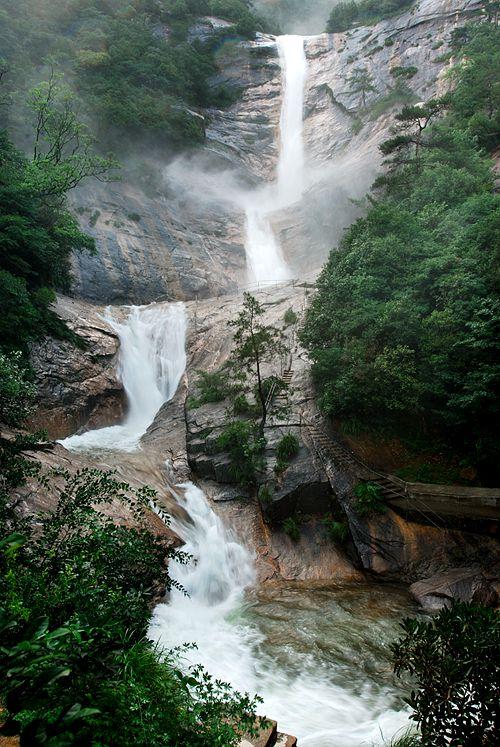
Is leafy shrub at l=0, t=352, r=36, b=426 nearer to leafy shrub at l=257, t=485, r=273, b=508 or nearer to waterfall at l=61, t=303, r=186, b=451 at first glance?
leafy shrub at l=257, t=485, r=273, b=508

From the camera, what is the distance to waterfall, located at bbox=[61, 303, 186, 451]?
57.8 ft

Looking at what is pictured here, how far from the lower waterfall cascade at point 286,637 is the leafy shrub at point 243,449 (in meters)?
1.41

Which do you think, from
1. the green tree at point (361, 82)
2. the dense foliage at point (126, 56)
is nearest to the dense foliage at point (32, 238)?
the dense foliage at point (126, 56)

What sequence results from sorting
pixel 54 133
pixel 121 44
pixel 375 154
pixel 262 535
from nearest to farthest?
pixel 262 535 → pixel 54 133 → pixel 375 154 → pixel 121 44

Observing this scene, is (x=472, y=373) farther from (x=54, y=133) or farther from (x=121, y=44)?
(x=121, y=44)

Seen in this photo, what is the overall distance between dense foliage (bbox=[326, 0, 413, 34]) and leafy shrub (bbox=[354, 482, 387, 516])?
46.9 m

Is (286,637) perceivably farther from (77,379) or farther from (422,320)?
(77,379)

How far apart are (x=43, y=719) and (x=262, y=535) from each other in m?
10.4

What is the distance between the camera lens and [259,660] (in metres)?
7.98

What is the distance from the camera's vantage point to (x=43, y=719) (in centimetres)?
279

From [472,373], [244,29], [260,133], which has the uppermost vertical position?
[244,29]

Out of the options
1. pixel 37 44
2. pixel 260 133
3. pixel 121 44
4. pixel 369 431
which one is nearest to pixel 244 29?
pixel 260 133

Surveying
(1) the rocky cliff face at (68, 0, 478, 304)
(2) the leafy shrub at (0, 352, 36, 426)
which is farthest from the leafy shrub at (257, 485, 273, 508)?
(1) the rocky cliff face at (68, 0, 478, 304)

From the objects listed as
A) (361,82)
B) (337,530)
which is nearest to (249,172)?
(361,82)
